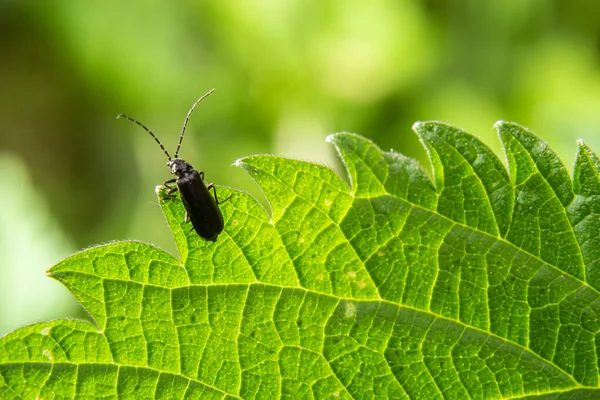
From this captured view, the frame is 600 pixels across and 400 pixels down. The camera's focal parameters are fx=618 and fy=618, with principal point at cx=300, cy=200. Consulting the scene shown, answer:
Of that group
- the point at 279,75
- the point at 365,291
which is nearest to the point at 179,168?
the point at 365,291

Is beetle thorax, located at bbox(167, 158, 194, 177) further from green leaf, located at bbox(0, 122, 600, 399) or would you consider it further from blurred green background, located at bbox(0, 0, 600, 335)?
blurred green background, located at bbox(0, 0, 600, 335)

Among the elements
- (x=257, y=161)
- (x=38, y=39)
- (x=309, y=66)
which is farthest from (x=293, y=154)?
(x=257, y=161)

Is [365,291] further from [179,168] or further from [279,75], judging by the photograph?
[279,75]

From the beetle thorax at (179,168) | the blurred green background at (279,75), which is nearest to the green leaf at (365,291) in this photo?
the beetle thorax at (179,168)

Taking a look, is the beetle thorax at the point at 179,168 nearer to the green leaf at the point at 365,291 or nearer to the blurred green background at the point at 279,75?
the green leaf at the point at 365,291

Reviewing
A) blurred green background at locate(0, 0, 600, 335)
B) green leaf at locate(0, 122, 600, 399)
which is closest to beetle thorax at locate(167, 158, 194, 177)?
green leaf at locate(0, 122, 600, 399)
